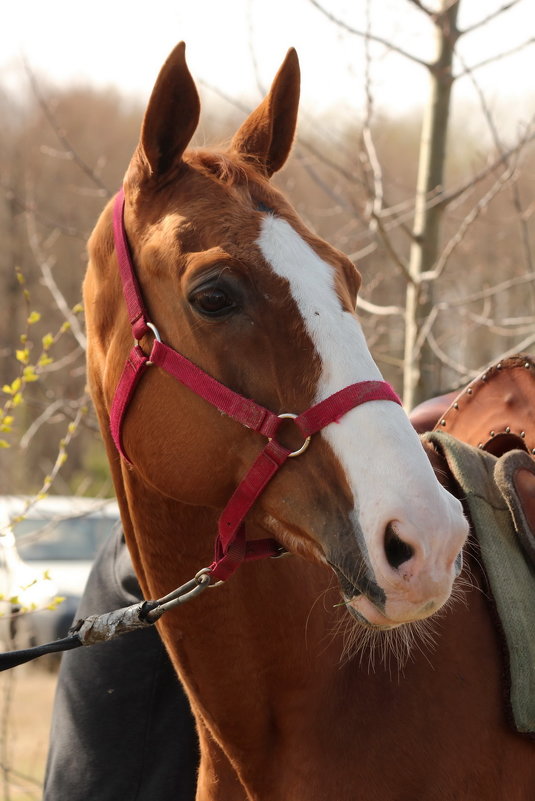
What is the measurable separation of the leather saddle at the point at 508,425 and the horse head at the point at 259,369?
0.67 metres

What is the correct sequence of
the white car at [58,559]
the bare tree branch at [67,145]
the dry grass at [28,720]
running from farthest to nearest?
the white car at [58,559] → the dry grass at [28,720] → the bare tree branch at [67,145]

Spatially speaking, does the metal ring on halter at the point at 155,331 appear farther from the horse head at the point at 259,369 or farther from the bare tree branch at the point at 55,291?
the bare tree branch at the point at 55,291

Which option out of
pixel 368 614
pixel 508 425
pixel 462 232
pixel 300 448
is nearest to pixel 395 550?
pixel 368 614

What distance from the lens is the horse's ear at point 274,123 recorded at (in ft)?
7.83

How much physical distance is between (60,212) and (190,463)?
80.2ft

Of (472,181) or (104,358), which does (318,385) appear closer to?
(104,358)

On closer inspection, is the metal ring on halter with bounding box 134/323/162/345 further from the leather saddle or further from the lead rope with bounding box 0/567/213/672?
the leather saddle

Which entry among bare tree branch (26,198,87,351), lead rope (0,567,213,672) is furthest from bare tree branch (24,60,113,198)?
lead rope (0,567,213,672)

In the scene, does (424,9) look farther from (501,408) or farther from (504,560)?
(504,560)

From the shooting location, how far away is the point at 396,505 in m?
1.72

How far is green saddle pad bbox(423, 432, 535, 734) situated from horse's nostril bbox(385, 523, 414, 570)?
0.61 metres

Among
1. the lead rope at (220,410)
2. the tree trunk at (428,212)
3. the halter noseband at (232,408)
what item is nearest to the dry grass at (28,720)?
the tree trunk at (428,212)

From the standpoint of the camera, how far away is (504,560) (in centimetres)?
232

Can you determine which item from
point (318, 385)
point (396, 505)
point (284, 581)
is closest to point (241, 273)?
point (318, 385)
